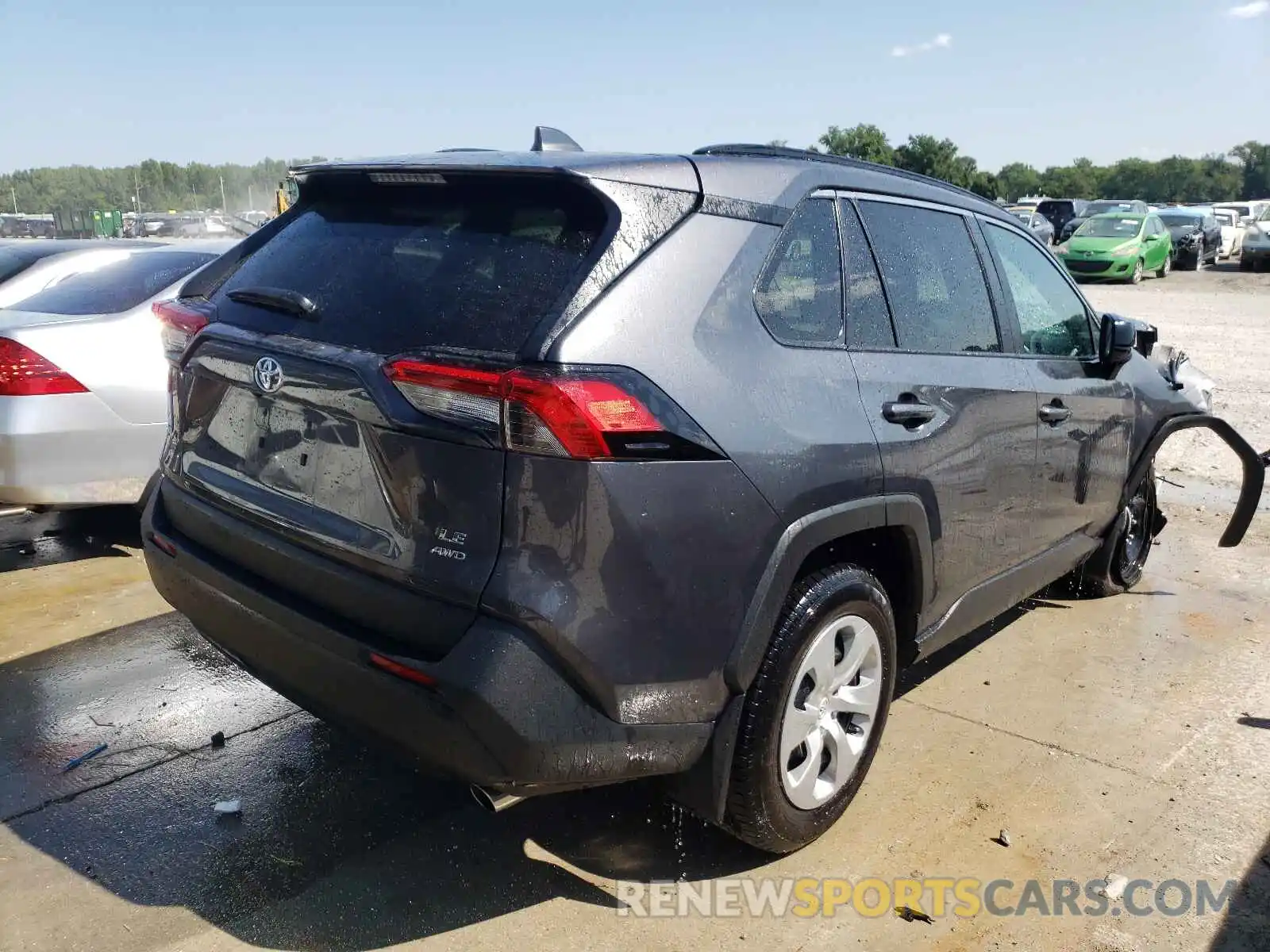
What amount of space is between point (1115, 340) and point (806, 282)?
2.00 metres

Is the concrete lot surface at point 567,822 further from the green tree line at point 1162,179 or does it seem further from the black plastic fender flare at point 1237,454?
the green tree line at point 1162,179

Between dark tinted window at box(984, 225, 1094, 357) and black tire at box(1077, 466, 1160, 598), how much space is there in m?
1.03

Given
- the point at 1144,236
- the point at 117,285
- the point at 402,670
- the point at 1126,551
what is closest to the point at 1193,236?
the point at 1144,236

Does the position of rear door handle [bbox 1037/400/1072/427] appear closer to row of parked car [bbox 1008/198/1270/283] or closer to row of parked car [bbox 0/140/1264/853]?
row of parked car [bbox 0/140/1264/853]

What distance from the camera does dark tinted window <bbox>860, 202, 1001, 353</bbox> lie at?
313 centimetres

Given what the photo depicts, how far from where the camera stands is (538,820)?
3051mm

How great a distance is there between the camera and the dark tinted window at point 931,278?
313 centimetres

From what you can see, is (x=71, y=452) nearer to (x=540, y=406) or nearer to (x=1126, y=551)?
(x=540, y=406)

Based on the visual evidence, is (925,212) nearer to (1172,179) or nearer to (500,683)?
(500,683)

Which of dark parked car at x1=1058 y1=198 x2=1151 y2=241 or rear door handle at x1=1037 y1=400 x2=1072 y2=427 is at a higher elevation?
dark parked car at x1=1058 y1=198 x2=1151 y2=241

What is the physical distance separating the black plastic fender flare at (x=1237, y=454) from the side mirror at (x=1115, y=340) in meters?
0.66

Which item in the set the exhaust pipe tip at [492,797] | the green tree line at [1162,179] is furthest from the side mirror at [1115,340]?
the green tree line at [1162,179]

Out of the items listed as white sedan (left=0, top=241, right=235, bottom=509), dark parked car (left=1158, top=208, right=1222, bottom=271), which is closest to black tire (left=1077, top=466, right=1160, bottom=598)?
white sedan (left=0, top=241, right=235, bottom=509)

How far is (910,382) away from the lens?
9.88ft
